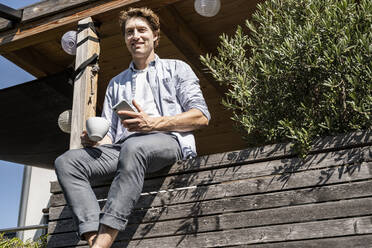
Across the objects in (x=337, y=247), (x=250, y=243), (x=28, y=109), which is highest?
(x=28, y=109)

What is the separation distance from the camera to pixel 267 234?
221cm

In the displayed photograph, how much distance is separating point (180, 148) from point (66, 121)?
6.74 ft

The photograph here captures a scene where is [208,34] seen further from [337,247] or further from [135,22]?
[337,247]

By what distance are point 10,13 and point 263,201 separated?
3.06 meters

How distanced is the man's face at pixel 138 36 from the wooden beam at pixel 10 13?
1.76 meters

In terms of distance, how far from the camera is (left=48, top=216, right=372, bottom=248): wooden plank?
2066mm

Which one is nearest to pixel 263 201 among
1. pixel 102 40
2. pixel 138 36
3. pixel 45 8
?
pixel 138 36

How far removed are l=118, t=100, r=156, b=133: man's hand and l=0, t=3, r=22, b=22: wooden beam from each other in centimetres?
233

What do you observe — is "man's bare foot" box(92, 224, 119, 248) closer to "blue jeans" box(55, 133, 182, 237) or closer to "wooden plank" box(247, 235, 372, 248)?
"blue jeans" box(55, 133, 182, 237)

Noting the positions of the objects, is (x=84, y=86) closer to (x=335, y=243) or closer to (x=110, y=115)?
(x=110, y=115)

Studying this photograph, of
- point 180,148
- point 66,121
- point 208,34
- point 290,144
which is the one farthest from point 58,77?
point 290,144

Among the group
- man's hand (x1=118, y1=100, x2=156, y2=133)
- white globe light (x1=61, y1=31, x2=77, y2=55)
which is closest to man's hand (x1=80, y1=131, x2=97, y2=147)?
man's hand (x1=118, y1=100, x2=156, y2=133)

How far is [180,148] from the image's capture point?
2.68 m

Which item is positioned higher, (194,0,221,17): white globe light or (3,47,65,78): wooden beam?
(3,47,65,78): wooden beam
